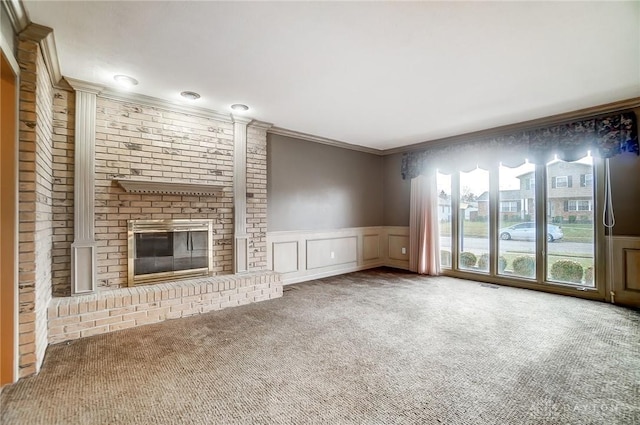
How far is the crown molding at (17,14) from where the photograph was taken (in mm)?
1945

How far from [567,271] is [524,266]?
515 millimetres

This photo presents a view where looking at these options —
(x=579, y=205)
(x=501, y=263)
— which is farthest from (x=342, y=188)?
(x=579, y=205)

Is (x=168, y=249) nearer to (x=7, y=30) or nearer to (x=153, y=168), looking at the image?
(x=153, y=168)

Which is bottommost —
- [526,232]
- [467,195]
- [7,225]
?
[526,232]

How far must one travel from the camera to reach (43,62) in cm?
249

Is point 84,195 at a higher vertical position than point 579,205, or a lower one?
higher

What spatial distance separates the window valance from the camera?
12.3ft

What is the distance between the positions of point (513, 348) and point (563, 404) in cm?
77

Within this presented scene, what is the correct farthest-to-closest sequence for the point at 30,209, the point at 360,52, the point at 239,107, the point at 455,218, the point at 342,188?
the point at 342,188 → the point at 455,218 → the point at 239,107 → the point at 360,52 → the point at 30,209

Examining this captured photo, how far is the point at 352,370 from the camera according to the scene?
2240mm

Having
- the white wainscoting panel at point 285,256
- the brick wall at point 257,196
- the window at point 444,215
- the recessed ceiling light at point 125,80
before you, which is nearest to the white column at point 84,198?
the recessed ceiling light at point 125,80

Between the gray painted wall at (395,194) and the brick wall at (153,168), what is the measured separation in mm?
3500

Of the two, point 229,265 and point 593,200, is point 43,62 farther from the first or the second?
point 593,200

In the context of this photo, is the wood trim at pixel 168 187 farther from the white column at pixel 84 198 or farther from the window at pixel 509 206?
the window at pixel 509 206
